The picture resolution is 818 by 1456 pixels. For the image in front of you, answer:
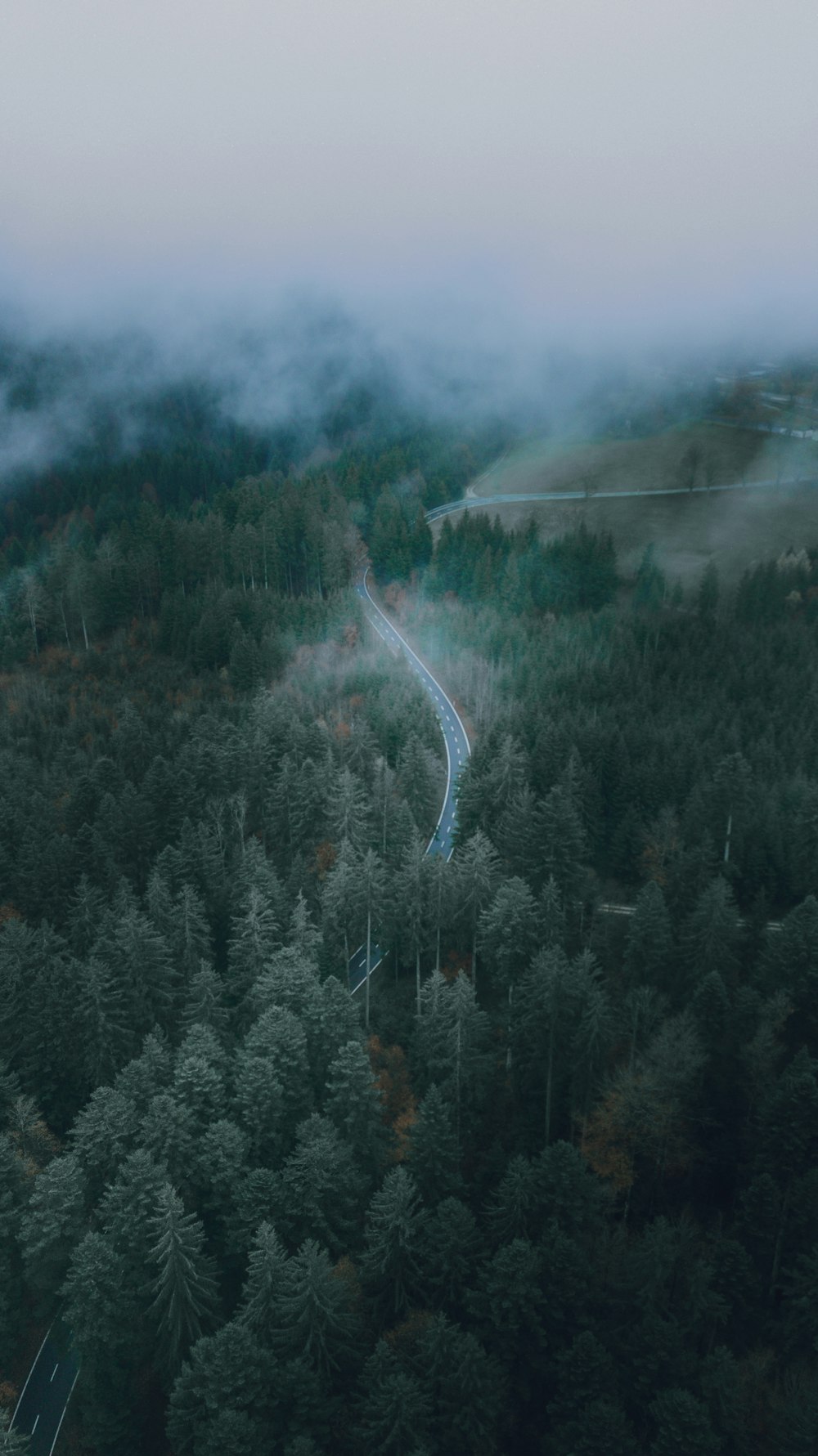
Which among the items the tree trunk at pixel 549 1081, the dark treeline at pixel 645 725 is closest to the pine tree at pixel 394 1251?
the tree trunk at pixel 549 1081

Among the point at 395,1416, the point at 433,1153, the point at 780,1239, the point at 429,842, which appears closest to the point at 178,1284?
the point at 395,1416

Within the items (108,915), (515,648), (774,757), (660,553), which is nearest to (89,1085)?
(108,915)

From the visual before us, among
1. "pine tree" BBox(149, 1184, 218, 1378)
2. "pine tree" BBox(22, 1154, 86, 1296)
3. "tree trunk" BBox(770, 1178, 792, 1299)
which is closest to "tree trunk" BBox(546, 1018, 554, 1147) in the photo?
"tree trunk" BBox(770, 1178, 792, 1299)

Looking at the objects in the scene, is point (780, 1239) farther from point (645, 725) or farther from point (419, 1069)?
point (645, 725)

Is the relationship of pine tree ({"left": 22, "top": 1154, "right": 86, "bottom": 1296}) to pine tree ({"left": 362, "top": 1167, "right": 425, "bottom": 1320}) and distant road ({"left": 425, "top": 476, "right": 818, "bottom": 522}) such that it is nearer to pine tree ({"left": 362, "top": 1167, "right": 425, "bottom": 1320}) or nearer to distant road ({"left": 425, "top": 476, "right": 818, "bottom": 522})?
pine tree ({"left": 362, "top": 1167, "right": 425, "bottom": 1320})

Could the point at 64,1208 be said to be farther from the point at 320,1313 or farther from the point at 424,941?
the point at 424,941

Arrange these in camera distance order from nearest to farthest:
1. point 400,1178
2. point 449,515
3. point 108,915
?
1. point 400,1178
2. point 108,915
3. point 449,515
